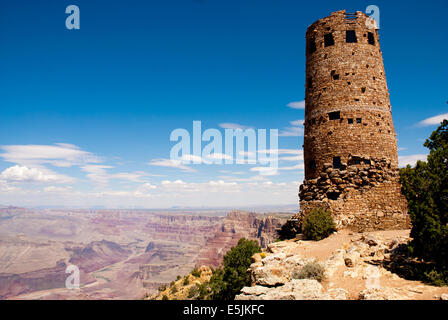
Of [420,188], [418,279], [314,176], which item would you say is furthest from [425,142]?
[314,176]

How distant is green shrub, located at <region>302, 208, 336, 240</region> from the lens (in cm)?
1992

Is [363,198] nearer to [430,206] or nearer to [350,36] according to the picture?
[430,206]

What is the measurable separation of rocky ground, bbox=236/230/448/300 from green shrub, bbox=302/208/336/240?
0.88 m

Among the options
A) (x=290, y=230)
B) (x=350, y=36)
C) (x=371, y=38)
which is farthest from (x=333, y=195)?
(x=371, y=38)

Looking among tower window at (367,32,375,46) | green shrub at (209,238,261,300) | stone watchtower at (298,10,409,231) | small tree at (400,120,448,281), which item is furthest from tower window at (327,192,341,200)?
tower window at (367,32,375,46)

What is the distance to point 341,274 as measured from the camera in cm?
1295

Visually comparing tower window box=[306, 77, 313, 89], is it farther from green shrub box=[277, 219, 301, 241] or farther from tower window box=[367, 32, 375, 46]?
green shrub box=[277, 219, 301, 241]

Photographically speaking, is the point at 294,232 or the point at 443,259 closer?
the point at 443,259

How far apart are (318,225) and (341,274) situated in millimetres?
7293
